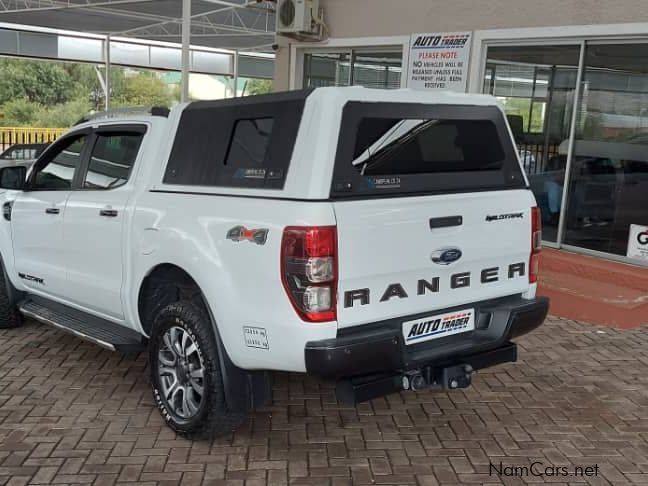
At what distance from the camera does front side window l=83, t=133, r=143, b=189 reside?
14.5ft

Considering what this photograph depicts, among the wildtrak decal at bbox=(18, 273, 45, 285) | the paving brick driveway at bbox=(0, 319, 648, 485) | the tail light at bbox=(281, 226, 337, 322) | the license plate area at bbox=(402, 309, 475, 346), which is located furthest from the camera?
the wildtrak decal at bbox=(18, 273, 45, 285)

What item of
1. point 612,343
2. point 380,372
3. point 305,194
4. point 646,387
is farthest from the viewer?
point 612,343

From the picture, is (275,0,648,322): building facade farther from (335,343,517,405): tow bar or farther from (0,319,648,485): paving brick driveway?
(335,343,517,405): tow bar

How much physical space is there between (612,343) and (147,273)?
4.16m

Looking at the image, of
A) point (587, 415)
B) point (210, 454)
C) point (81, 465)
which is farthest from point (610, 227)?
point (81, 465)

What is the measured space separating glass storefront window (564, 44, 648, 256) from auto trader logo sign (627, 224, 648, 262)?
7 cm

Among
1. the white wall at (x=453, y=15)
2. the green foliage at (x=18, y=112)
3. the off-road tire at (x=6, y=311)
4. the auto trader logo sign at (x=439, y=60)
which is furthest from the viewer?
the green foliage at (x=18, y=112)

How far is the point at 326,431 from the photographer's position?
4199 mm

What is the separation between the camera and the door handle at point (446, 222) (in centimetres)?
358

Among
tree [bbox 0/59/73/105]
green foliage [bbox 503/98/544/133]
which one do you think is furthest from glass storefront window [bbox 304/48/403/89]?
tree [bbox 0/59/73/105]

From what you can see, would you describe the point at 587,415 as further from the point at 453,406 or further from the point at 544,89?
the point at 544,89

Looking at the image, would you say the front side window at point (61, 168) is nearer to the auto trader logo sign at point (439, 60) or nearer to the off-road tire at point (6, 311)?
the off-road tire at point (6, 311)

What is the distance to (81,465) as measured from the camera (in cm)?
368

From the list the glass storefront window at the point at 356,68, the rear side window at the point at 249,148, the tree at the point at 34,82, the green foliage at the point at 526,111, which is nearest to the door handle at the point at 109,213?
the rear side window at the point at 249,148
